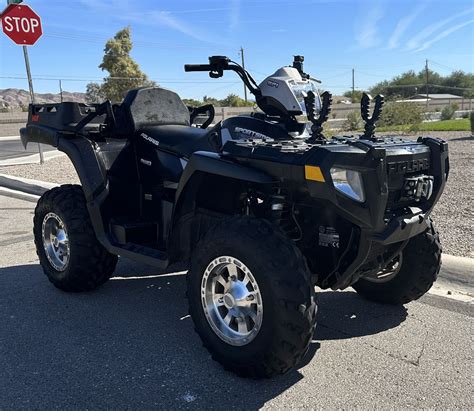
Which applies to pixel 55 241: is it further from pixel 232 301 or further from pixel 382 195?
pixel 382 195

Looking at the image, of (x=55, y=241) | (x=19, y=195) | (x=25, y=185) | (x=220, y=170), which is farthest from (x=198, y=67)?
(x=25, y=185)

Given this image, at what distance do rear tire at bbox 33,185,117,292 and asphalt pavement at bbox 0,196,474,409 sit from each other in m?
0.19

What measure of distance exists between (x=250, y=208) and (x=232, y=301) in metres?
0.71

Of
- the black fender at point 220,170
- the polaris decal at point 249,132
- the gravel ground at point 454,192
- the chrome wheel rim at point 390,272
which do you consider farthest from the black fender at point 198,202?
the gravel ground at point 454,192

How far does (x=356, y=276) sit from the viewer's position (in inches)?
127

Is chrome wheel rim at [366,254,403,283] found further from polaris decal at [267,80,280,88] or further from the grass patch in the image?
the grass patch

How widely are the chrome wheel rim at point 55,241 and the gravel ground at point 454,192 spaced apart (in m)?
3.75

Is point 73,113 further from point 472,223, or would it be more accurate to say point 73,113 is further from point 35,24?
point 35,24

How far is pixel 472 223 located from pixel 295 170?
4.12 meters

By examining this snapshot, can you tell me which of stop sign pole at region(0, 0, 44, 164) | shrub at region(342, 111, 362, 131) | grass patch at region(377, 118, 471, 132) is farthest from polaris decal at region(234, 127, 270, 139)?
shrub at region(342, 111, 362, 131)

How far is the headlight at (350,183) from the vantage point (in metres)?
2.72

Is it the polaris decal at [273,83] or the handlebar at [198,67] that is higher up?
the handlebar at [198,67]

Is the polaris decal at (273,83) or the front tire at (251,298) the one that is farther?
the polaris decal at (273,83)

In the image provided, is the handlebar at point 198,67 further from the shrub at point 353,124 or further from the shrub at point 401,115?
the shrub at point 401,115
